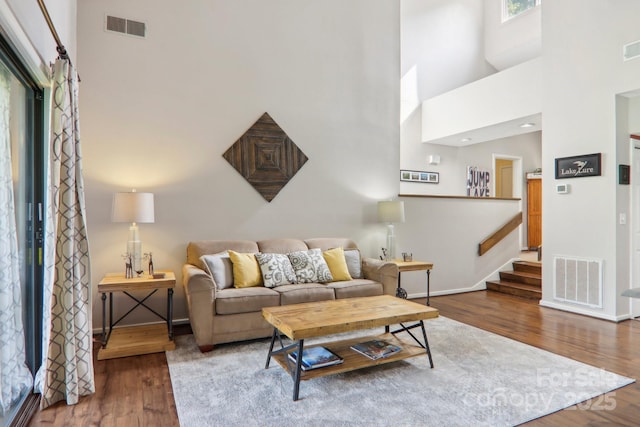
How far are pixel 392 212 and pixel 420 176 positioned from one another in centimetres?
265

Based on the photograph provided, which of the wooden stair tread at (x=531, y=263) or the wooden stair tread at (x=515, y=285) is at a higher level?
the wooden stair tread at (x=531, y=263)

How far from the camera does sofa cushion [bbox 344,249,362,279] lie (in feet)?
14.2

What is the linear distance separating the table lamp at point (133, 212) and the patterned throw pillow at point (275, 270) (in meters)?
1.06

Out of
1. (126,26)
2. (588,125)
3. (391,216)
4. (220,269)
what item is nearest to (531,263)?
(588,125)

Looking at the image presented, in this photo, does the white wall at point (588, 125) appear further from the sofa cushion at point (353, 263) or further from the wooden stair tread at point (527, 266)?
the sofa cushion at point (353, 263)

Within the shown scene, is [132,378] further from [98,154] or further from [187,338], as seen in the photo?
[98,154]

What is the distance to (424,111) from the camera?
23.7ft

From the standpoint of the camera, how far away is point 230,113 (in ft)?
14.3

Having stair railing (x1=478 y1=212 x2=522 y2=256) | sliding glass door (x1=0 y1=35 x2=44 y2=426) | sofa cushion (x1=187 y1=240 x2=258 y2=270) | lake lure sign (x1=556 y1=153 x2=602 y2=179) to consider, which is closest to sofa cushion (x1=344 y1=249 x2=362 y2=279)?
sofa cushion (x1=187 y1=240 x2=258 y2=270)

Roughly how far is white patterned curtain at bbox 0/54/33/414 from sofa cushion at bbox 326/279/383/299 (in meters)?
2.38

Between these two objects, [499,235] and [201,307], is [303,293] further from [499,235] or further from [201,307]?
[499,235]

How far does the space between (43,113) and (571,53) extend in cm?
528

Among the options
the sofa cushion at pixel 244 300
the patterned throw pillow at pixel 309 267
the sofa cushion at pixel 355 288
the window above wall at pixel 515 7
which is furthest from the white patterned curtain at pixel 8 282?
the window above wall at pixel 515 7

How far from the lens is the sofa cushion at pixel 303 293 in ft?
11.6
